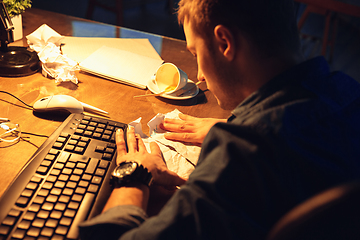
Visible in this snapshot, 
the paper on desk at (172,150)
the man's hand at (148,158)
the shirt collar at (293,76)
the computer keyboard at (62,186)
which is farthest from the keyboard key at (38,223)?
the shirt collar at (293,76)


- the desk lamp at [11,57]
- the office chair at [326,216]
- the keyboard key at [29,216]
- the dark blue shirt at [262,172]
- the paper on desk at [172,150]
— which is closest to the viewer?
the office chair at [326,216]

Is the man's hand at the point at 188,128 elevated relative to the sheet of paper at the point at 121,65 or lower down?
lower down

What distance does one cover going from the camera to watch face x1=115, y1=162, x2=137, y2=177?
2.15 feet

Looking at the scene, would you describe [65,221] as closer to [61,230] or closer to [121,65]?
[61,230]

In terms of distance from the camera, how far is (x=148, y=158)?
73 centimetres

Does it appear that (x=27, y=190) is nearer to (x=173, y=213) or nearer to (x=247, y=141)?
(x=173, y=213)

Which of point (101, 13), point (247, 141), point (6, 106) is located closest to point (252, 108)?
point (247, 141)

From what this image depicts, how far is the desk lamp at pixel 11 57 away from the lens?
102 centimetres

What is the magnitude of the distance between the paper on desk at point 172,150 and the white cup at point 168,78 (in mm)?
187

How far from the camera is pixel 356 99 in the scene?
573 millimetres

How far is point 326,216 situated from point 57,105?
782 millimetres

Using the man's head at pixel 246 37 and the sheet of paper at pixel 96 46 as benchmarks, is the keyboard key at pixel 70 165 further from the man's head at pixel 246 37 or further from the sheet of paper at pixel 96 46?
the sheet of paper at pixel 96 46

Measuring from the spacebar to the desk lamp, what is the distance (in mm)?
675

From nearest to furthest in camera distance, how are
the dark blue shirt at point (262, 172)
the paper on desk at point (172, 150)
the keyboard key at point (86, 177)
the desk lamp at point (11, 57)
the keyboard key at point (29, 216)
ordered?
the dark blue shirt at point (262, 172) → the keyboard key at point (29, 216) → the keyboard key at point (86, 177) → the paper on desk at point (172, 150) → the desk lamp at point (11, 57)
